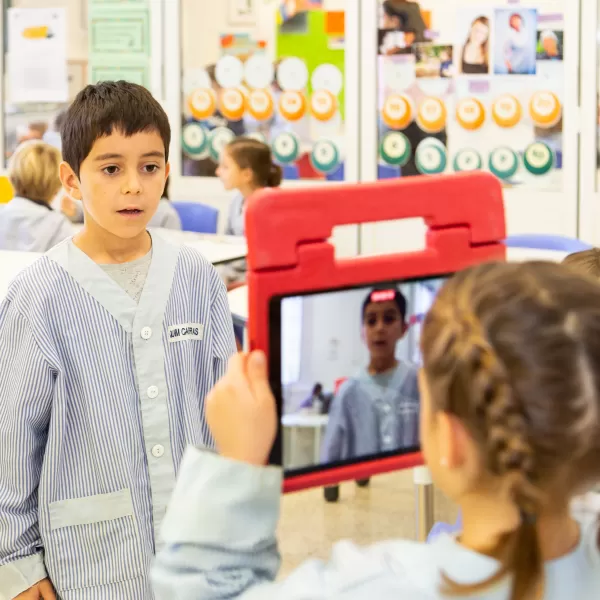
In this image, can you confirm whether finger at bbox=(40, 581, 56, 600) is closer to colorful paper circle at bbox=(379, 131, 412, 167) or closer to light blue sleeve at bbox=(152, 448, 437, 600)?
light blue sleeve at bbox=(152, 448, 437, 600)

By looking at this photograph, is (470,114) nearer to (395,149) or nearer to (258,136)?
(395,149)

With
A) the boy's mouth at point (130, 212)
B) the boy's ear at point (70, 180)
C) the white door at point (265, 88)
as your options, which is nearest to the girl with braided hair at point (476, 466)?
the boy's mouth at point (130, 212)

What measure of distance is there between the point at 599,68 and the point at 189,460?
423 centimetres

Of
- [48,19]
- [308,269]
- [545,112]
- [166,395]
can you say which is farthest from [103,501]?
[48,19]

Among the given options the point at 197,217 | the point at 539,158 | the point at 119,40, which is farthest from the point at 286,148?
the point at 539,158

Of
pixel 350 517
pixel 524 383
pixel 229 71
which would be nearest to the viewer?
pixel 524 383

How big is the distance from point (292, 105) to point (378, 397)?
14.9 feet

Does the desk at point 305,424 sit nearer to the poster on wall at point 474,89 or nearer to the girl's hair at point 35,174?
the girl's hair at point 35,174

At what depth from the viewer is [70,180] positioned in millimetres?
1558

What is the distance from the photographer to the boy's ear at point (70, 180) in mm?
1549

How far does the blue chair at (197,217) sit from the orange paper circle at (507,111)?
136 cm

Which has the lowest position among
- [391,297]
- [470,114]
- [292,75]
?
[391,297]

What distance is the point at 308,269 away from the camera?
765 mm

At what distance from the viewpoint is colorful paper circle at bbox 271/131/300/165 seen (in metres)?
5.25
